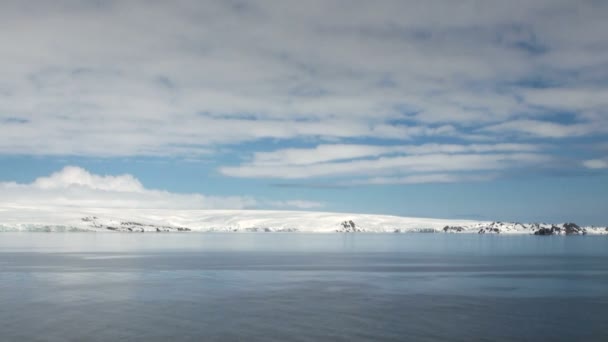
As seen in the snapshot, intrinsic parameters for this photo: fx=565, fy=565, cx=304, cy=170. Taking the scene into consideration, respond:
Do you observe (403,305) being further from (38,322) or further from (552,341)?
(38,322)

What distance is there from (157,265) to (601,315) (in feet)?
84.5

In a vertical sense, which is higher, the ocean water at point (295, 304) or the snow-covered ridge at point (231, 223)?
the snow-covered ridge at point (231, 223)

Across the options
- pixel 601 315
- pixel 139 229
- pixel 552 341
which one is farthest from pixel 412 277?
pixel 139 229

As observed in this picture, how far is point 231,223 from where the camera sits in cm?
14638

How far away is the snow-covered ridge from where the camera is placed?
121562mm

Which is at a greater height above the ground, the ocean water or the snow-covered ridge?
the snow-covered ridge

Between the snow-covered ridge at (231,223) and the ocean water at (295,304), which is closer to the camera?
the ocean water at (295,304)

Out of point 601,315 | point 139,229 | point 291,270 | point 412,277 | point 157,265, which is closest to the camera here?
point 601,315

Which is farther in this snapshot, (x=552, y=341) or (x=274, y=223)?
(x=274, y=223)

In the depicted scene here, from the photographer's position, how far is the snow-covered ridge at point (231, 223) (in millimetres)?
121562

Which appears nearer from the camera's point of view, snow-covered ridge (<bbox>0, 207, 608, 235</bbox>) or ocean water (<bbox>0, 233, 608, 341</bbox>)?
ocean water (<bbox>0, 233, 608, 341</bbox>)

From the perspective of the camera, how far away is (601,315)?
18.3 metres

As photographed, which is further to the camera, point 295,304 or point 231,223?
point 231,223

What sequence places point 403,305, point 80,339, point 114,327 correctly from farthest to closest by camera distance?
point 403,305 < point 114,327 < point 80,339
